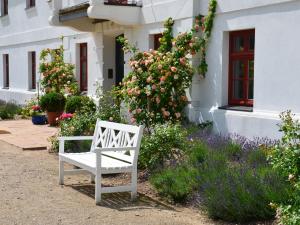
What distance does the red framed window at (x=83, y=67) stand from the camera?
17.0 meters

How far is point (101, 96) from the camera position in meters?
14.3

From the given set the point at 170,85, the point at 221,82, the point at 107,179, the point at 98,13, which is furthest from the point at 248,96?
the point at 98,13

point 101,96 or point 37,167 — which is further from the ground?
point 101,96

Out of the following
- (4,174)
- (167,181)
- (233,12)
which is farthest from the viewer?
(233,12)

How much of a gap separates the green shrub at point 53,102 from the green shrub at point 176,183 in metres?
8.82

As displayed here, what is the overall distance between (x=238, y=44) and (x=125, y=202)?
4706 millimetres

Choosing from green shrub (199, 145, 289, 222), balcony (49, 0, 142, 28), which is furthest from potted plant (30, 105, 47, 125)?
green shrub (199, 145, 289, 222)

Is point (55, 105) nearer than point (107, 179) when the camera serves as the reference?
No

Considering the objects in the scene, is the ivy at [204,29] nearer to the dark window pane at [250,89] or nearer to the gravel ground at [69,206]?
the dark window pane at [250,89]

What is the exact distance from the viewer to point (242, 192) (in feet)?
19.1

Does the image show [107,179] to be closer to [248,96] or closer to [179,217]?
[179,217]

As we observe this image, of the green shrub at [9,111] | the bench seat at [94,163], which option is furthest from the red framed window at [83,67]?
the bench seat at [94,163]

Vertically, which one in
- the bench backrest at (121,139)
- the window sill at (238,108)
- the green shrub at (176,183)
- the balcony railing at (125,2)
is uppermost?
the balcony railing at (125,2)

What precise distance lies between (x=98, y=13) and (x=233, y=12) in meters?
3.76
